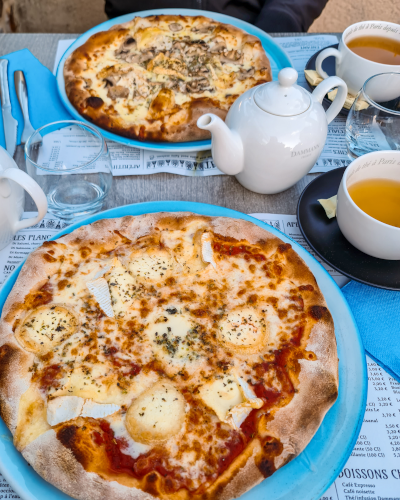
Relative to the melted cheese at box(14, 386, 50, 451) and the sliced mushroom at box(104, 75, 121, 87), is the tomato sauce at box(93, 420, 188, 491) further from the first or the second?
the sliced mushroom at box(104, 75, 121, 87)

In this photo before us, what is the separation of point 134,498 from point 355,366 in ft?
1.98

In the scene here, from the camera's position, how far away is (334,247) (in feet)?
4.38

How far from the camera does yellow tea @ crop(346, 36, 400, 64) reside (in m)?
1.79

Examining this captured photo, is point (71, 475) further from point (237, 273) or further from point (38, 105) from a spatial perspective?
point (38, 105)

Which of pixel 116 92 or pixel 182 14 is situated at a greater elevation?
pixel 182 14

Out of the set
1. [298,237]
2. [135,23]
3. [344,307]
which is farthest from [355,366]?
[135,23]

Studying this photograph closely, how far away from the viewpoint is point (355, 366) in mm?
1101

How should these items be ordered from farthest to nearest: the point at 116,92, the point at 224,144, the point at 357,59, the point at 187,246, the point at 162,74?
1. the point at 162,74
2. the point at 116,92
3. the point at 357,59
4. the point at 224,144
5. the point at 187,246

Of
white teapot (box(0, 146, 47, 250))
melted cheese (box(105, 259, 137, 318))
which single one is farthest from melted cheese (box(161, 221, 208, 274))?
white teapot (box(0, 146, 47, 250))

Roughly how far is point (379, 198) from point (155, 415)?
920 millimetres

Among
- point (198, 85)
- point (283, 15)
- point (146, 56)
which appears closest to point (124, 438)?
point (198, 85)

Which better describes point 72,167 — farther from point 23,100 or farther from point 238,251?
point 238,251

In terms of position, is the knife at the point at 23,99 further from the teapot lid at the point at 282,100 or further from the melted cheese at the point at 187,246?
the teapot lid at the point at 282,100

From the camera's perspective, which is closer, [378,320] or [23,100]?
[378,320]
